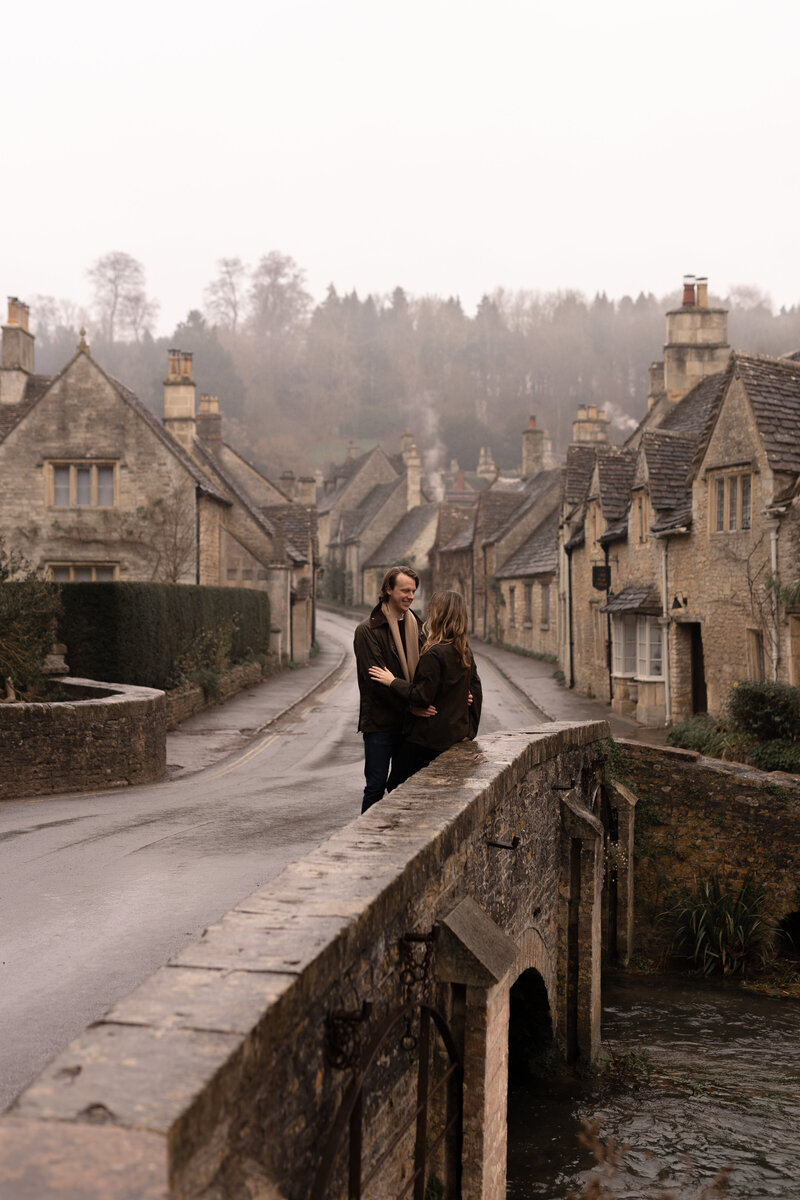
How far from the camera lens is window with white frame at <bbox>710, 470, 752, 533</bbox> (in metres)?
18.5

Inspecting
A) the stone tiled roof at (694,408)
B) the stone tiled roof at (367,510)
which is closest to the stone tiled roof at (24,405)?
the stone tiled roof at (694,408)

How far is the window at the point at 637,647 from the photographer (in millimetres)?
22656

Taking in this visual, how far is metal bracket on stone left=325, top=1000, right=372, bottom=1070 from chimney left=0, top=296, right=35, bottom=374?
2957 centimetres

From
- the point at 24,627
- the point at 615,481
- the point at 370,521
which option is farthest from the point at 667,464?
the point at 370,521

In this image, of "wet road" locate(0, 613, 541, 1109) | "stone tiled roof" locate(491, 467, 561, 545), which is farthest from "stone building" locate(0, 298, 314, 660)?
"stone tiled roof" locate(491, 467, 561, 545)

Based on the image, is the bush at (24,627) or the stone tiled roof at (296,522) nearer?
the bush at (24,627)

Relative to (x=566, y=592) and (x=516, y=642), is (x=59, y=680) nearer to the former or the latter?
(x=566, y=592)

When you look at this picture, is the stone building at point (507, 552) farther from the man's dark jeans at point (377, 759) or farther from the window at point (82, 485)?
the man's dark jeans at point (377, 759)

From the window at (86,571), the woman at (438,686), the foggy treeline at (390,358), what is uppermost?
the foggy treeline at (390,358)

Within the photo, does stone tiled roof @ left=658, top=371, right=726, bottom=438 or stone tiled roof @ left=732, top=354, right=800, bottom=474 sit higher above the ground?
stone tiled roof @ left=658, top=371, right=726, bottom=438

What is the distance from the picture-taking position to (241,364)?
330ft

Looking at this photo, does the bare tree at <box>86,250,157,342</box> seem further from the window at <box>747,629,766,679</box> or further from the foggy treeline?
the window at <box>747,629,766,679</box>

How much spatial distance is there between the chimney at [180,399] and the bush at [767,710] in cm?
2269

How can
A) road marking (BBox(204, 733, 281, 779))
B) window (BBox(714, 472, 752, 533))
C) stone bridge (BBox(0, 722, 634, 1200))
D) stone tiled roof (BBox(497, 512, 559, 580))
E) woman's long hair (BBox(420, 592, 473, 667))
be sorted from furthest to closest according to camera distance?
stone tiled roof (BBox(497, 512, 559, 580)) < window (BBox(714, 472, 752, 533)) < road marking (BBox(204, 733, 281, 779)) < woman's long hair (BBox(420, 592, 473, 667)) < stone bridge (BBox(0, 722, 634, 1200))
